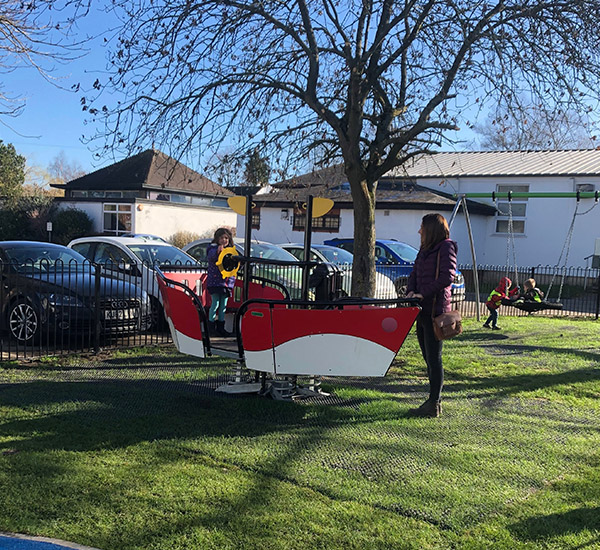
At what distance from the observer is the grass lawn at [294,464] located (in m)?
3.68

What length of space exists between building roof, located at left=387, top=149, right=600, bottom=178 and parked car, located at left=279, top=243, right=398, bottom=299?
9.07 m

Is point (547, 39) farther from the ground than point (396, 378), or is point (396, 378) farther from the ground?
point (547, 39)

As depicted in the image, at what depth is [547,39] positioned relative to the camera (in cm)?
934

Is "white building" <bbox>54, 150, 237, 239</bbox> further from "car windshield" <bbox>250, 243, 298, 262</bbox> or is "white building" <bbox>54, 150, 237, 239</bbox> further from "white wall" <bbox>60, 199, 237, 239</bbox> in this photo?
"car windshield" <bbox>250, 243, 298, 262</bbox>

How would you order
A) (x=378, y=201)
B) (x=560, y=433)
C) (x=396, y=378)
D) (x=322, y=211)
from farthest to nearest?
(x=378, y=201), (x=396, y=378), (x=322, y=211), (x=560, y=433)

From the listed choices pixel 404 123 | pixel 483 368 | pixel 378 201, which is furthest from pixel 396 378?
pixel 378 201

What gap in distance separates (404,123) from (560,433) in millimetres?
7006

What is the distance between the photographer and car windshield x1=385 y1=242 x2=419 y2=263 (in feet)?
60.0

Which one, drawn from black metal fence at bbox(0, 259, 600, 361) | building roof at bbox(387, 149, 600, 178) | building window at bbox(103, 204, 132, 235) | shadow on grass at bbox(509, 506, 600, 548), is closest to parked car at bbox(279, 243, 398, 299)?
black metal fence at bbox(0, 259, 600, 361)

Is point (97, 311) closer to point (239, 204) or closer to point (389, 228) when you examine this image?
point (239, 204)

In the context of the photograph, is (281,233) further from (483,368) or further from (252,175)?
(483,368)

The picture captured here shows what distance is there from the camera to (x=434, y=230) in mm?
6062

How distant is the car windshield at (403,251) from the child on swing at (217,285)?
10.9 metres

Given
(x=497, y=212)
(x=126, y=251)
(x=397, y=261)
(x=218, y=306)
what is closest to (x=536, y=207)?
(x=497, y=212)
